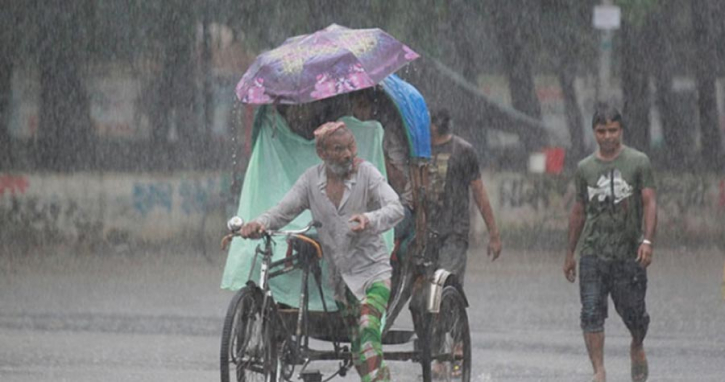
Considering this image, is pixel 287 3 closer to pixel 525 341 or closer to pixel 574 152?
pixel 574 152

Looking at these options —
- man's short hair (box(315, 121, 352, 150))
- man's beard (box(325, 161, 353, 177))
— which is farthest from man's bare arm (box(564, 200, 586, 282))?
man's short hair (box(315, 121, 352, 150))

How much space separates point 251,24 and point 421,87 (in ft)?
10.1

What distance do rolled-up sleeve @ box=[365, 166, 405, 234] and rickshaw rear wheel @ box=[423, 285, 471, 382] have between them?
3.02 ft

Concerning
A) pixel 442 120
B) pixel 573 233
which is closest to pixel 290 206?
pixel 573 233

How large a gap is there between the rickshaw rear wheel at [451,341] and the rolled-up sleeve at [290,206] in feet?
3.50

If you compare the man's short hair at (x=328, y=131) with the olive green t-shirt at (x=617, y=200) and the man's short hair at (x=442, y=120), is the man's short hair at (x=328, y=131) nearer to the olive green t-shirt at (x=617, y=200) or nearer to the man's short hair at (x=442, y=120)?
the olive green t-shirt at (x=617, y=200)

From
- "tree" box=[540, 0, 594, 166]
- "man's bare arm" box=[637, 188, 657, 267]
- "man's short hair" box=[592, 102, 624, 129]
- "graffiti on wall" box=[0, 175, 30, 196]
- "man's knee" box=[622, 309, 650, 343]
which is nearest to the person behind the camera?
"man's bare arm" box=[637, 188, 657, 267]

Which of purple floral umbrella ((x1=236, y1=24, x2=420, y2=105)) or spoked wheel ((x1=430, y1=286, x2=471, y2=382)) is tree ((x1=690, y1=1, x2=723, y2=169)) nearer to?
spoked wheel ((x1=430, y1=286, x2=471, y2=382))

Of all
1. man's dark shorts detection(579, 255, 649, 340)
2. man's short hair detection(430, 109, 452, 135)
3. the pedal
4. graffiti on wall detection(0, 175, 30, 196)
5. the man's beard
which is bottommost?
graffiti on wall detection(0, 175, 30, 196)

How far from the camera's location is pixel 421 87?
24219mm

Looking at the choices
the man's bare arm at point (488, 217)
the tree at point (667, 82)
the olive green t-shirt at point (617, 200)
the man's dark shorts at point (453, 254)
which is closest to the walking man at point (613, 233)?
the olive green t-shirt at point (617, 200)

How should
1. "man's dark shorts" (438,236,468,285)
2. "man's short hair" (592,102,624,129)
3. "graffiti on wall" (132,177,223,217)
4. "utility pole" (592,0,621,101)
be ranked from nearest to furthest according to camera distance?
1. "man's short hair" (592,102,624,129)
2. "man's dark shorts" (438,236,468,285)
3. "utility pole" (592,0,621,101)
4. "graffiti on wall" (132,177,223,217)

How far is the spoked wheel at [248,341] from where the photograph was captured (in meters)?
8.16

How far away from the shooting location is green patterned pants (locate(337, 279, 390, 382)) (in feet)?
28.0
